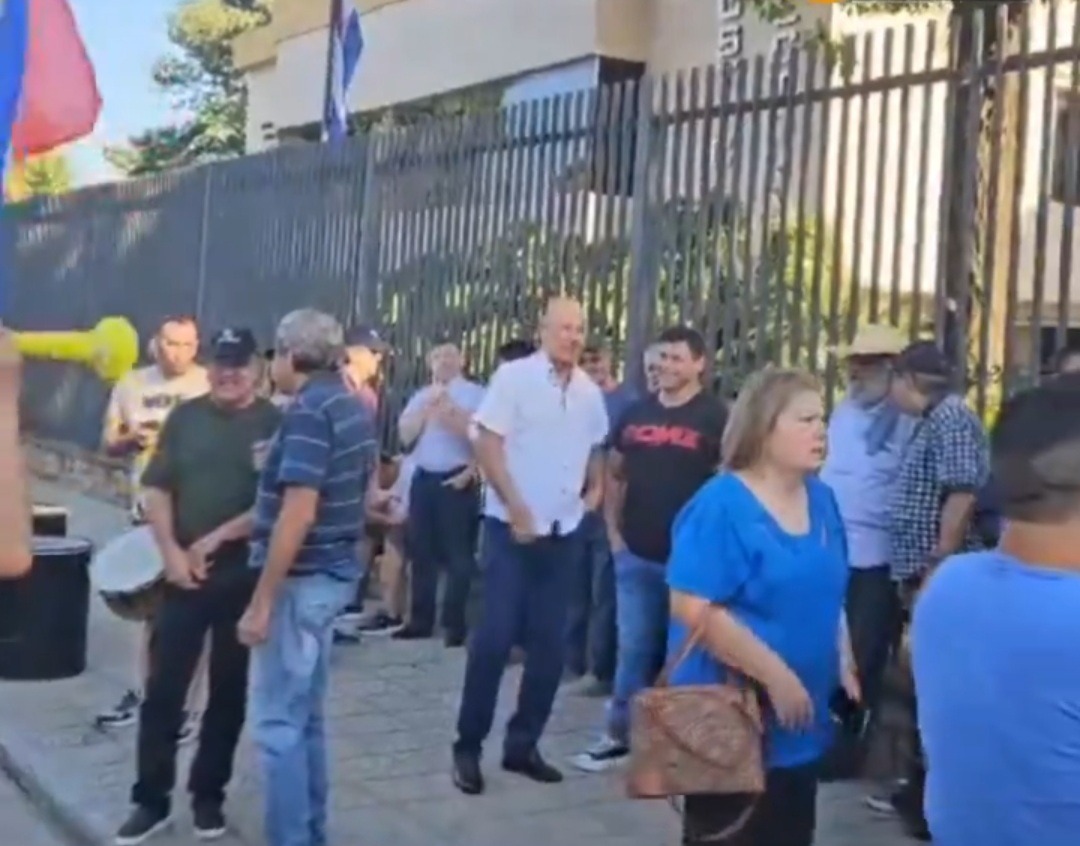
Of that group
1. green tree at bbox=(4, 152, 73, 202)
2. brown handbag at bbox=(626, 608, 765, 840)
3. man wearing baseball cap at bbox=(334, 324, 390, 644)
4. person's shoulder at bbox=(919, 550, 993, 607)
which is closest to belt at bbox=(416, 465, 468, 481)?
man wearing baseball cap at bbox=(334, 324, 390, 644)

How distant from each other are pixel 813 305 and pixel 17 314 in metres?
15.2

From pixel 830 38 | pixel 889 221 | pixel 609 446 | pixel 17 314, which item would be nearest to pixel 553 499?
pixel 609 446

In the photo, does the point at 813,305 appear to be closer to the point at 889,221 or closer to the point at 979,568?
the point at 889,221

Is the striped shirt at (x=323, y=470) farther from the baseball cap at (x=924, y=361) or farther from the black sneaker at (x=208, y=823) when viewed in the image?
the baseball cap at (x=924, y=361)

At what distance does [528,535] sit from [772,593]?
295 cm

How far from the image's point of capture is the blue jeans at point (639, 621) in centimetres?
745

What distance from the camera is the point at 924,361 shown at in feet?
22.3

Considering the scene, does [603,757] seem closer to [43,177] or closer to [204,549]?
[204,549]

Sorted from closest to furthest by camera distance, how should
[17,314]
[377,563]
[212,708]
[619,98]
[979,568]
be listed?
[979,568] → [212,708] → [619,98] → [377,563] → [17,314]

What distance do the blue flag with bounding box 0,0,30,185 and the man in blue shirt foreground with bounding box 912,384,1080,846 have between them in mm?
4740

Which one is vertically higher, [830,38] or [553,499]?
[830,38]

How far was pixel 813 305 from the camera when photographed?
8203 millimetres

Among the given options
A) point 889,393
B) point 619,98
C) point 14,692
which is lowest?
point 14,692


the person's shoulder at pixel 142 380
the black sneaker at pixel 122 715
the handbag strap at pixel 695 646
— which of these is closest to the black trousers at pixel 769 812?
the handbag strap at pixel 695 646
